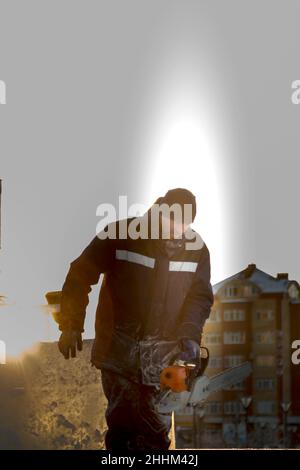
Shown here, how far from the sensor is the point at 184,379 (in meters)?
8.16

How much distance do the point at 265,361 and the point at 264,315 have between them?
4963mm

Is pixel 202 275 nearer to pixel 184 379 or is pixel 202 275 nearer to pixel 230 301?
pixel 184 379

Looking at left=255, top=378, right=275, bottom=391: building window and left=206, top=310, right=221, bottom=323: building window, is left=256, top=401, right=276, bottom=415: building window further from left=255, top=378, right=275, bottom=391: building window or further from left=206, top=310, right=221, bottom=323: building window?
left=206, top=310, right=221, bottom=323: building window

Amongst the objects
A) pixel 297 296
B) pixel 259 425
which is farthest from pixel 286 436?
pixel 297 296

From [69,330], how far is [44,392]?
93.8 inches

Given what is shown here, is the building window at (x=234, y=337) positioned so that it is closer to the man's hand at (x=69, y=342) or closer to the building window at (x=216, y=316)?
the building window at (x=216, y=316)

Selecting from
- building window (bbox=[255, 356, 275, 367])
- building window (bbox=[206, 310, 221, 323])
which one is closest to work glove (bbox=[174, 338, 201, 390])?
building window (bbox=[206, 310, 221, 323])

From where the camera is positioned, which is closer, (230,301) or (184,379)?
(184,379)

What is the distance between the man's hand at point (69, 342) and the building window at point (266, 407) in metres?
89.3

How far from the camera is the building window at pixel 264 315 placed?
92750 mm

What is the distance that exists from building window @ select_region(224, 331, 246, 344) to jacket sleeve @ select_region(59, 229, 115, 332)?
86644 millimetres

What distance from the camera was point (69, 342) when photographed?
320 inches

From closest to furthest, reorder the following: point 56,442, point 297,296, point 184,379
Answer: point 184,379
point 56,442
point 297,296

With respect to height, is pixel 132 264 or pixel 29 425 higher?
pixel 132 264
